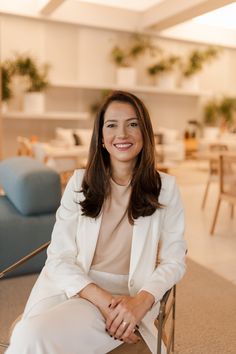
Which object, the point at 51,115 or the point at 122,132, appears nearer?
the point at 122,132

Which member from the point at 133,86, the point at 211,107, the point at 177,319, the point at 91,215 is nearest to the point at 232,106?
the point at 211,107

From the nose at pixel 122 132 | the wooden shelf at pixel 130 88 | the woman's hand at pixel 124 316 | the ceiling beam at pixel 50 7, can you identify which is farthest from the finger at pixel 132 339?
the wooden shelf at pixel 130 88

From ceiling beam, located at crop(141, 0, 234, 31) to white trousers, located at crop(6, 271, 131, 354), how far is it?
17.9 feet

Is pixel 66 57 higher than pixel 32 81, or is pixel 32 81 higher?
pixel 66 57

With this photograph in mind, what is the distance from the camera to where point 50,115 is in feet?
27.3

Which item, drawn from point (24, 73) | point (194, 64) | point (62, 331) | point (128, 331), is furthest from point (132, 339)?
point (194, 64)

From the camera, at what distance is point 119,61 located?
9219 mm

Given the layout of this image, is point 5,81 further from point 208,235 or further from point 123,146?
point 123,146

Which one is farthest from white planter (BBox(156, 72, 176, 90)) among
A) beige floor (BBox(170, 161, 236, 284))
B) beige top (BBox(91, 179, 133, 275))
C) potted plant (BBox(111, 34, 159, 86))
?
beige top (BBox(91, 179, 133, 275))

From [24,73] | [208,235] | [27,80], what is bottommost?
[208,235]

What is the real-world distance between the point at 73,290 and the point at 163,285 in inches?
12.7

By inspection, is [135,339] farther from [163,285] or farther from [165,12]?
[165,12]

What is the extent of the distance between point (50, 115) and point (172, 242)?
7079mm

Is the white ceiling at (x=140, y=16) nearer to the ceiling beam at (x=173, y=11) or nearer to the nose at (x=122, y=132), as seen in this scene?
the ceiling beam at (x=173, y=11)
